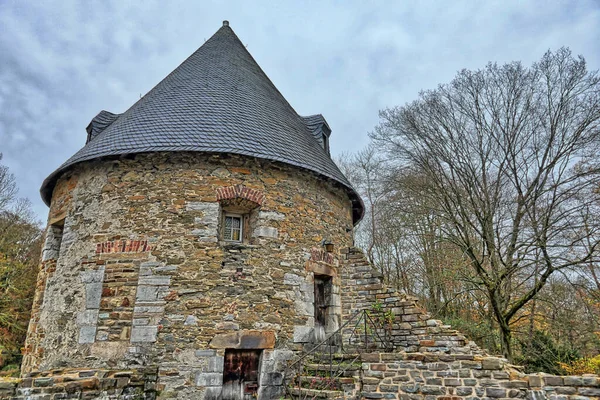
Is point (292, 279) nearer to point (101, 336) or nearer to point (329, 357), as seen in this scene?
point (329, 357)

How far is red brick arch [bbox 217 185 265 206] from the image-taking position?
6645 mm

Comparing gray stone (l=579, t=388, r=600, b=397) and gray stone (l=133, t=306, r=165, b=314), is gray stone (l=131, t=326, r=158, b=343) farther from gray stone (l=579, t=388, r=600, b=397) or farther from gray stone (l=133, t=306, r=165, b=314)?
gray stone (l=579, t=388, r=600, b=397)

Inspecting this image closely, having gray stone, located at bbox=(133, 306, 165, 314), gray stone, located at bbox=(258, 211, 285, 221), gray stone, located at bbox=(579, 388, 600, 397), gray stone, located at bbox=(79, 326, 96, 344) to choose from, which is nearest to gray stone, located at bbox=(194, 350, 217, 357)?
gray stone, located at bbox=(133, 306, 165, 314)

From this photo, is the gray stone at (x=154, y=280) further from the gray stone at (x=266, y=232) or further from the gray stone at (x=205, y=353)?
the gray stone at (x=266, y=232)

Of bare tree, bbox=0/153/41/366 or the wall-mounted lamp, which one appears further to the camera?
bare tree, bbox=0/153/41/366

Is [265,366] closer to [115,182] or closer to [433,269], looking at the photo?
[115,182]

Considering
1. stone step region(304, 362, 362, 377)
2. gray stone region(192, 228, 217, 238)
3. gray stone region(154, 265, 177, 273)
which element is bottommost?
stone step region(304, 362, 362, 377)

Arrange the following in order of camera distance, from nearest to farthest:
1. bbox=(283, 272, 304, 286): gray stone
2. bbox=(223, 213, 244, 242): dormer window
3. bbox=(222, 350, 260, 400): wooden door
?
bbox=(222, 350, 260, 400): wooden door → bbox=(283, 272, 304, 286): gray stone → bbox=(223, 213, 244, 242): dormer window

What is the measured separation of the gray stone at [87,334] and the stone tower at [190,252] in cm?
1

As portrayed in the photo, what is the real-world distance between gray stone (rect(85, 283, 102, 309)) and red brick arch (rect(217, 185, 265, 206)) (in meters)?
2.31

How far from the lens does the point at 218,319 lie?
6.06 meters

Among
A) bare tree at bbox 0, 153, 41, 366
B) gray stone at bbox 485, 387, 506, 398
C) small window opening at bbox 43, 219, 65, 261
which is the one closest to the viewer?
gray stone at bbox 485, 387, 506, 398

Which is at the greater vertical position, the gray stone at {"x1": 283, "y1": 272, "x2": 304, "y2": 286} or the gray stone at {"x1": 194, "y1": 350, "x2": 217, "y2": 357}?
the gray stone at {"x1": 283, "y1": 272, "x2": 304, "y2": 286}

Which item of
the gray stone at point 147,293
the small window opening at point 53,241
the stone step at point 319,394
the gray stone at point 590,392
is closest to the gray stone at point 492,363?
the gray stone at point 590,392
